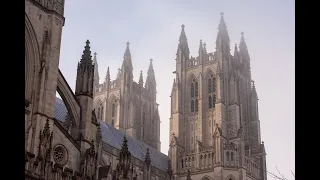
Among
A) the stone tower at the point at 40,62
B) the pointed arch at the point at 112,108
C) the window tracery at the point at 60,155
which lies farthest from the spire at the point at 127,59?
the window tracery at the point at 60,155

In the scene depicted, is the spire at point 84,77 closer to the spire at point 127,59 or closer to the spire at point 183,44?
the spire at point 183,44

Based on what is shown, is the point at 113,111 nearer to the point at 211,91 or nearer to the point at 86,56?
the point at 211,91

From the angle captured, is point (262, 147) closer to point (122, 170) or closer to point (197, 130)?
point (197, 130)

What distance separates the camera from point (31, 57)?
2172 centimetres

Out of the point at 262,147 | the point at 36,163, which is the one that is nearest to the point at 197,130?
the point at 262,147

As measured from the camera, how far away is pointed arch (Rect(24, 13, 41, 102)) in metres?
21.5

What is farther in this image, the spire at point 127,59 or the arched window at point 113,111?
the spire at point 127,59

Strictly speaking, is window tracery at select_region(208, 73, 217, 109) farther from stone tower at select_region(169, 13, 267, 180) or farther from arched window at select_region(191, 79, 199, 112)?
arched window at select_region(191, 79, 199, 112)

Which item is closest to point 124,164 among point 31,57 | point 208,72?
point 31,57

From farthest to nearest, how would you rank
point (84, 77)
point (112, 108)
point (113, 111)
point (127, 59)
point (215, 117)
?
1. point (127, 59)
2. point (112, 108)
3. point (113, 111)
4. point (215, 117)
5. point (84, 77)

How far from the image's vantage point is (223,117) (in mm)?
57781

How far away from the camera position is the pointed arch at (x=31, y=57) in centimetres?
2145

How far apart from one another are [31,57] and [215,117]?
39.7 m

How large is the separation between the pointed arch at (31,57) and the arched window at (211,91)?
40839 millimetres
